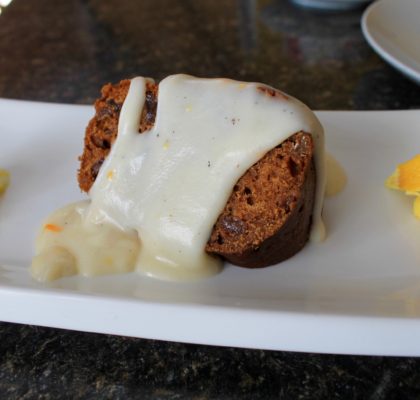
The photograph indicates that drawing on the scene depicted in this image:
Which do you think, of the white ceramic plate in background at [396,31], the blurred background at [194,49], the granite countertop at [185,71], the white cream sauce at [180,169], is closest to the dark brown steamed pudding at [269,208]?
the white cream sauce at [180,169]

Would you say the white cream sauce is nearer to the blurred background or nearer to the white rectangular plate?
the white rectangular plate

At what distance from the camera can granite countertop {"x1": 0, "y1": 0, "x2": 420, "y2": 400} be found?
1051 millimetres

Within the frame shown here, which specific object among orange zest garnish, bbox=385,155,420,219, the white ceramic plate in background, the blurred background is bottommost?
the blurred background

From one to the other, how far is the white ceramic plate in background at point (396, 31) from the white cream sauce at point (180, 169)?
2.82 feet

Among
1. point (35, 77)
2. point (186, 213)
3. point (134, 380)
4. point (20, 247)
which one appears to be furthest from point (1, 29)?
point (134, 380)

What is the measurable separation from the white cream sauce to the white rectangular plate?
0.20ft

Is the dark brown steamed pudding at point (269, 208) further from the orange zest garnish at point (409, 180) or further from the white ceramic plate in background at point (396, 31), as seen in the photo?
the white ceramic plate in background at point (396, 31)

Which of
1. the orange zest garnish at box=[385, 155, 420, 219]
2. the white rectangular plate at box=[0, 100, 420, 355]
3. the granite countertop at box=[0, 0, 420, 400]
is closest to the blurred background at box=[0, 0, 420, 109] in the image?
the granite countertop at box=[0, 0, 420, 400]

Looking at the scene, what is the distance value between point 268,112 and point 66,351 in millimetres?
612

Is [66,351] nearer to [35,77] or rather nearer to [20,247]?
[20,247]

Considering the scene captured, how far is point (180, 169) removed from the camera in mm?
1244

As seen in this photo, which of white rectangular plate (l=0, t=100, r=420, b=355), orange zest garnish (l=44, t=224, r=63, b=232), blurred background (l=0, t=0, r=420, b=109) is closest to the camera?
white rectangular plate (l=0, t=100, r=420, b=355)

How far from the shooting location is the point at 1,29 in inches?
110

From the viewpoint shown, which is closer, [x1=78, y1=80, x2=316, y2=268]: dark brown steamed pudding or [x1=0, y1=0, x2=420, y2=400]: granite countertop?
[x1=0, y1=0, x2=420, y2=400]: granite countertop
